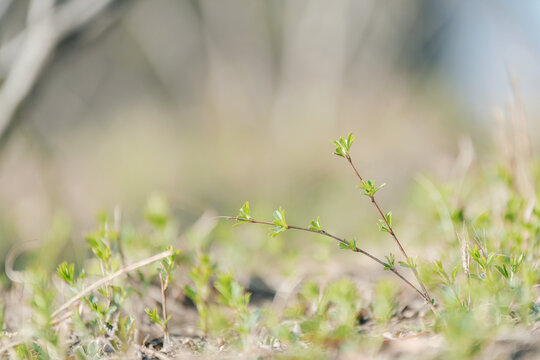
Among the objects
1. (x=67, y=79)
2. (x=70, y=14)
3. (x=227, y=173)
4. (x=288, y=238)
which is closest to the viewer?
(x=70, y=14)

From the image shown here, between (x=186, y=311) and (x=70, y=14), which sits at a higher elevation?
(x=70, y=14)

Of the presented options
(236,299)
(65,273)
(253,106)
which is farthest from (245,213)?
(253,106)

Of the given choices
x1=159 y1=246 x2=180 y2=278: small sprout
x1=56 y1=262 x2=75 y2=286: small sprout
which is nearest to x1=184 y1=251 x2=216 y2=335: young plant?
x1=159 y1=246 x2=180 y2=278: small sprout

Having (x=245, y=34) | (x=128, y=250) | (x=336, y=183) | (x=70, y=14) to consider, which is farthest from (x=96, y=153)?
(x=128, y=250)

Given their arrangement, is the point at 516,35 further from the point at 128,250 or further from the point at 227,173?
the point at 128,250

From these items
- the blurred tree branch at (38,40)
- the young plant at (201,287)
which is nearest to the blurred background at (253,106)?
the blurred tree branch at (38,40)

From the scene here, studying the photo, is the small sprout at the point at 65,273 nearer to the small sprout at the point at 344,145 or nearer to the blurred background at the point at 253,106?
the small sprout at the point at 344,145

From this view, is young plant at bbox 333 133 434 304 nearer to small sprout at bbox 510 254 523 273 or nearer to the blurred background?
small sprout at bbox 510 254 523 273
